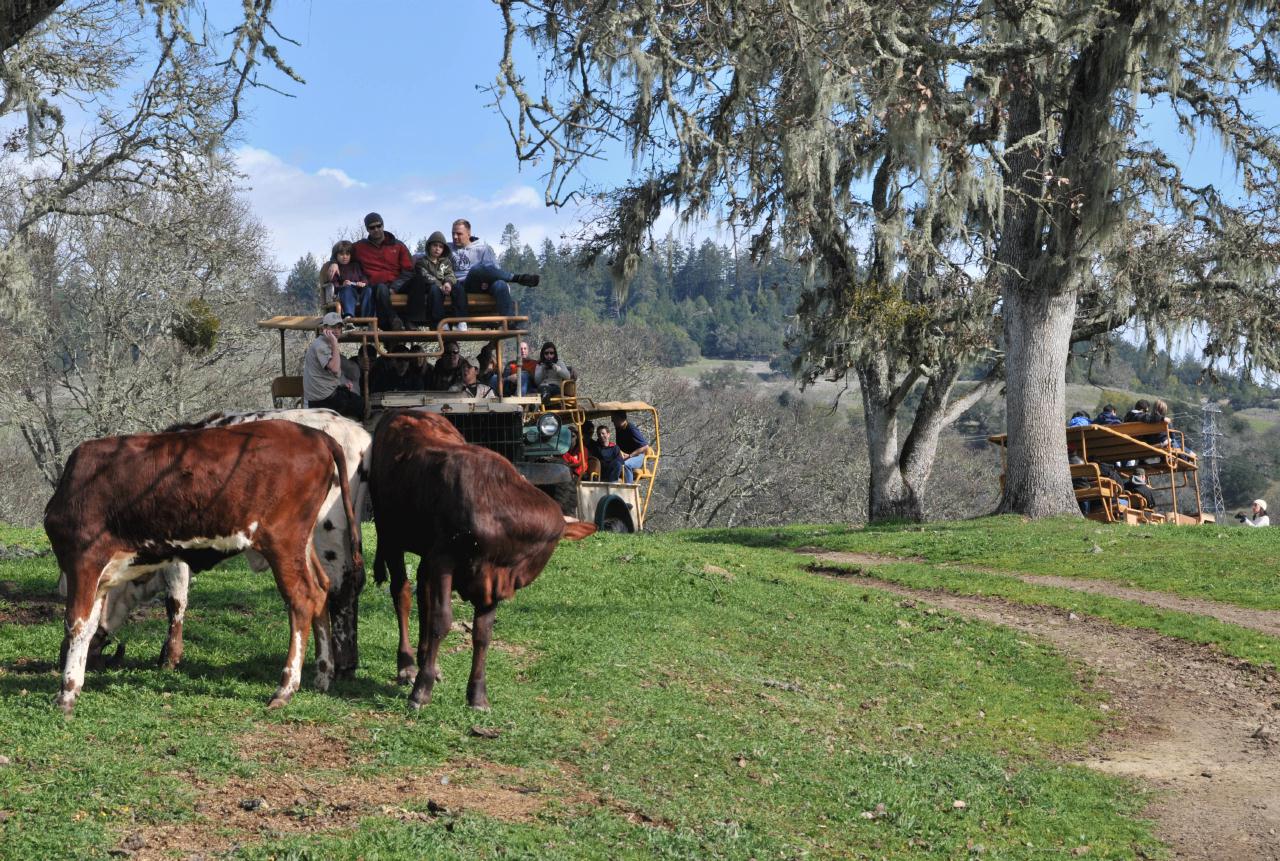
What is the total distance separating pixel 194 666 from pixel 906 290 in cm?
2040

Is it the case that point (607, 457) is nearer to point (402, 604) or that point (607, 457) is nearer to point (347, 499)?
point (402, 604)

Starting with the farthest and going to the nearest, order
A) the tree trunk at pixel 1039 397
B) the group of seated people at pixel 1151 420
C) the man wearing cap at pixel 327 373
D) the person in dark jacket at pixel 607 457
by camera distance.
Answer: the group of seated people at pixel 1151 420, the tree trunk at pixel 1039 397, the person in dark jacket at pixel 607 457, the man wearing cap at pixel 327 373

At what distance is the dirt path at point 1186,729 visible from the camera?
796cm

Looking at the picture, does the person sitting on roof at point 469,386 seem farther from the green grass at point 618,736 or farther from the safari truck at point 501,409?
the green grass at point 618,736

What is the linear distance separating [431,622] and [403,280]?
28.4 feet

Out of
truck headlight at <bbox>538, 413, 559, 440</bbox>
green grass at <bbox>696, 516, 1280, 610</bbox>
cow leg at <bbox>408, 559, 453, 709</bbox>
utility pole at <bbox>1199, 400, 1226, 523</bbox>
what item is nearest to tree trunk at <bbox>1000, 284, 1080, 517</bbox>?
green grass at <bbox>696, 516, 1280, 610</bbox>

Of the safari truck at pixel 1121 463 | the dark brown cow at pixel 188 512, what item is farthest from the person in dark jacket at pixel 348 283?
the safari truck at pixel 1121 463

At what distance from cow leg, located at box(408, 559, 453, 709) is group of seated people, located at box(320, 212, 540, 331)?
26.4 feet

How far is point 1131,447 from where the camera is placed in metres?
23.9

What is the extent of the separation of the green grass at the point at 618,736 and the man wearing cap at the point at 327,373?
8.10 feet

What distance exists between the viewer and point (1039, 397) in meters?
21.6

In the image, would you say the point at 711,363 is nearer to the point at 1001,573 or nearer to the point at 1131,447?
the point at 1131,447

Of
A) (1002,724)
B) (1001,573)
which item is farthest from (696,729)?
(1001,573)

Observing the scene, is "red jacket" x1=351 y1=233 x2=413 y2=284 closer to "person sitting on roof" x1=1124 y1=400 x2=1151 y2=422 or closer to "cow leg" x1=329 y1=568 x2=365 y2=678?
"cow leg" x1=329 y1=568 x2=365 y2=678
